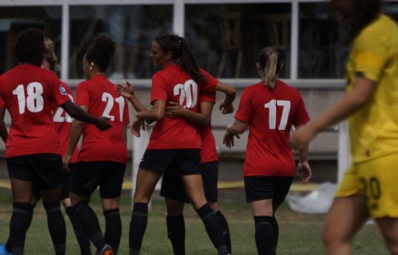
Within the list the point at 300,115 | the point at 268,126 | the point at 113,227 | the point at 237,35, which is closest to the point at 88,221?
the point at 113,227

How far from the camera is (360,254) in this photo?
1134 cm

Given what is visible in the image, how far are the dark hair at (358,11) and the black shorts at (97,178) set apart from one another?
404 cm

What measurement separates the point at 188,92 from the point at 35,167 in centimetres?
136

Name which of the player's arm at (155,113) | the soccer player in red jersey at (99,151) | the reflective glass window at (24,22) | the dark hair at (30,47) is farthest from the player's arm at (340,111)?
the reflective glass window at (24,22)

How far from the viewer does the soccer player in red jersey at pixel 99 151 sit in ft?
31.6

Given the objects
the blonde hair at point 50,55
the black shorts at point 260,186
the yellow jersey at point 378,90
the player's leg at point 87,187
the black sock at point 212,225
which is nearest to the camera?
the yellow jersey at point 378,90

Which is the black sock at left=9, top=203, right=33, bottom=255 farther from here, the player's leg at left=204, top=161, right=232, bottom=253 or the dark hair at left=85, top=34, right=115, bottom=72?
the player's leg at left=204, top=161, right=232, bottom=253

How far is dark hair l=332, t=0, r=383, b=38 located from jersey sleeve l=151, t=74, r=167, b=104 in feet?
10.6

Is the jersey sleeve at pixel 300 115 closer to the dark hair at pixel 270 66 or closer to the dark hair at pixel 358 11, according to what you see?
the dark hair at pixel 270 66

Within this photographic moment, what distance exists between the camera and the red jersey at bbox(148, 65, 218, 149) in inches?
361

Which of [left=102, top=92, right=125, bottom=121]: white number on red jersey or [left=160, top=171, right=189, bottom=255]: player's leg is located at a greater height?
[left=102, top=92, right=125, bottom=121]: white number on red jersey

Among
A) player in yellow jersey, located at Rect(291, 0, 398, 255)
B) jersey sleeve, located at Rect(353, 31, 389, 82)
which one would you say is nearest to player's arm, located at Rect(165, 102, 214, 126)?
player in yellow jersey, located at Rect(291, 0, 398, 255)

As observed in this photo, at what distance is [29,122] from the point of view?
890 cm

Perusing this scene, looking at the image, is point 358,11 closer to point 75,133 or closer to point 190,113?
point 190,113
